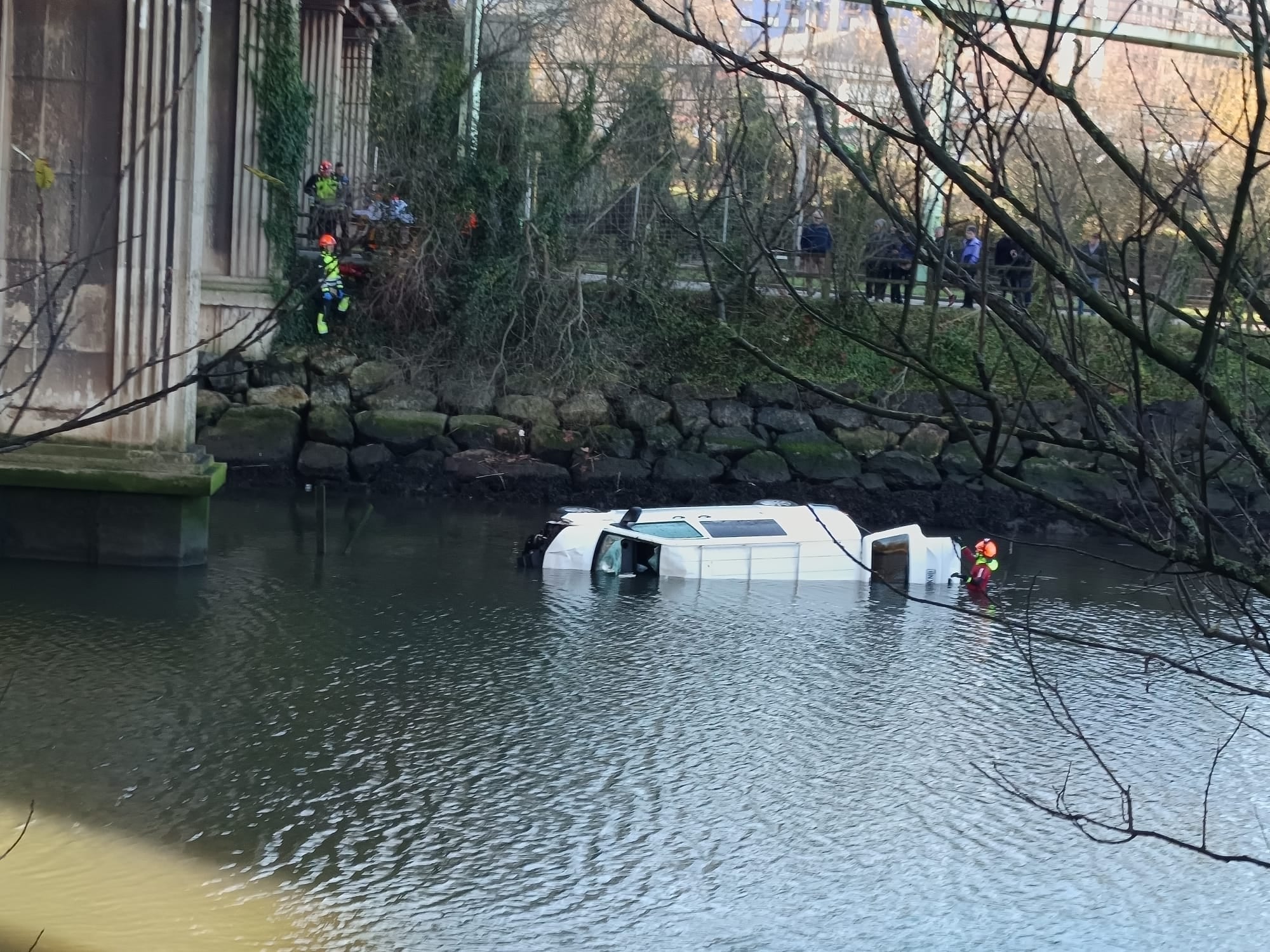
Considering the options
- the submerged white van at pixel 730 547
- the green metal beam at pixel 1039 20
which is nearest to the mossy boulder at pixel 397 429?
the submerged white van at pixel 730 547

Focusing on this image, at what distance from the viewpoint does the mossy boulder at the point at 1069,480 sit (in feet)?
66.7

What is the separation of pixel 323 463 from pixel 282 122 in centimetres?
517

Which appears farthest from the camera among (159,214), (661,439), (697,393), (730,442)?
(697,393)

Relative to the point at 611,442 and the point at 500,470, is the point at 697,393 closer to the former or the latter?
the point at 611,442

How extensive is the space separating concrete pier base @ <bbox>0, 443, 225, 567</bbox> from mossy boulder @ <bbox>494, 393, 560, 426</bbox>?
7.55 meters

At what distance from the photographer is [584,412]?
20734 mm

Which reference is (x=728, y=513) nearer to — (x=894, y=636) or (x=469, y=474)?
(x=894, y=636)

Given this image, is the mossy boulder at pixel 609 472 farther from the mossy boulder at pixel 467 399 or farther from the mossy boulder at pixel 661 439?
the mossy boulder at pixel 467 399

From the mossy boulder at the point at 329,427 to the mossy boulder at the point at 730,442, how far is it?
5.40m

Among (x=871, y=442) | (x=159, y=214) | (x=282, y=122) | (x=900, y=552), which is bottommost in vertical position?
(x=900, y=552)

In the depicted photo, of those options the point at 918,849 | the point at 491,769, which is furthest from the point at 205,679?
the point at 918,849

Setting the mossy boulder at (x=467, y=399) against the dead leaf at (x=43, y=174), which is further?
the mossy boulder at (x=467, y=399)

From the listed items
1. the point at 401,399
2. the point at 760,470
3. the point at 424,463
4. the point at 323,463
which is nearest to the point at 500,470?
the point at 424,463

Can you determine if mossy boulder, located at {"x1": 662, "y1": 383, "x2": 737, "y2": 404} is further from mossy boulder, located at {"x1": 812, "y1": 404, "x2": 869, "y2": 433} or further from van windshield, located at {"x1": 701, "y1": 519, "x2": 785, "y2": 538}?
van windshield, located at {"x1": 701, "y1": 519, "x2": 785, "y2": 538}
